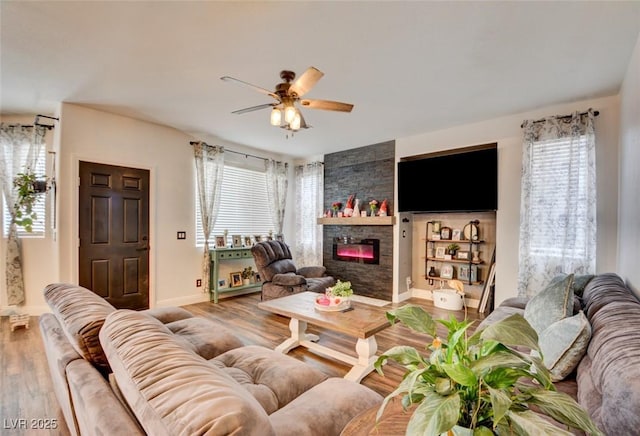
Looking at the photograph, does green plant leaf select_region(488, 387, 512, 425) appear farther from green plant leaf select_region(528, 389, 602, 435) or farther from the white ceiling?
the white ceiling

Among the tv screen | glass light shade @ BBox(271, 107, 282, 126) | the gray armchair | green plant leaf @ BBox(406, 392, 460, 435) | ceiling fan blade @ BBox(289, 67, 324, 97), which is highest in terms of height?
ceiling fan blade @ BBox(289, 67, 324, 97)

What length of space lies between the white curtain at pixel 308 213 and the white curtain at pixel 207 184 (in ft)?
5.99

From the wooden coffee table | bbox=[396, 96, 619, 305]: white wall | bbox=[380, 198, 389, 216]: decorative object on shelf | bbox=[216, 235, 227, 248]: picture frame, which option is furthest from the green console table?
bbox=[396, 96, 619, 305]: white wall

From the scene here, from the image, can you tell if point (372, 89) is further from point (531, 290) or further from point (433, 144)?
point (531, 290)

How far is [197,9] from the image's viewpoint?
6.66 ft

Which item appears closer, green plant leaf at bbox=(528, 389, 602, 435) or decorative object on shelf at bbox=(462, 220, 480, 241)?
green plant leaf at bbox=(528, 389, 602, 435)

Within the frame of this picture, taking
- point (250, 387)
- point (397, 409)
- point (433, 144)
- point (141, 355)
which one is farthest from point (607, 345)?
point (433, 144)

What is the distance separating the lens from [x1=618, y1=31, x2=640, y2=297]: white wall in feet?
7.62

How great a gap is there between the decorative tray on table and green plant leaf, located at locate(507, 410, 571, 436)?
2.32 metres

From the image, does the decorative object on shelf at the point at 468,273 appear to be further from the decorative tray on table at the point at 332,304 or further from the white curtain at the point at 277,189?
the white curtain at the point at 277,189

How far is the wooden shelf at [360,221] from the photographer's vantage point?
5037 mm

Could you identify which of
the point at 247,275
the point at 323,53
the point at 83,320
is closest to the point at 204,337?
the point at 83,320

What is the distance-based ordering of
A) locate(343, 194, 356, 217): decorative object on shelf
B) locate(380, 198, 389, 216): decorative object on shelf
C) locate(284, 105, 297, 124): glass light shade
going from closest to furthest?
locate(284, 105, 297, 124): glass light shade, locate(380, 198, 389, 216): decorative object on shelf, locate(343, 194, 356, 217): decorative object on shelf

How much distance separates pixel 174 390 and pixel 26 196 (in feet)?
14.7
